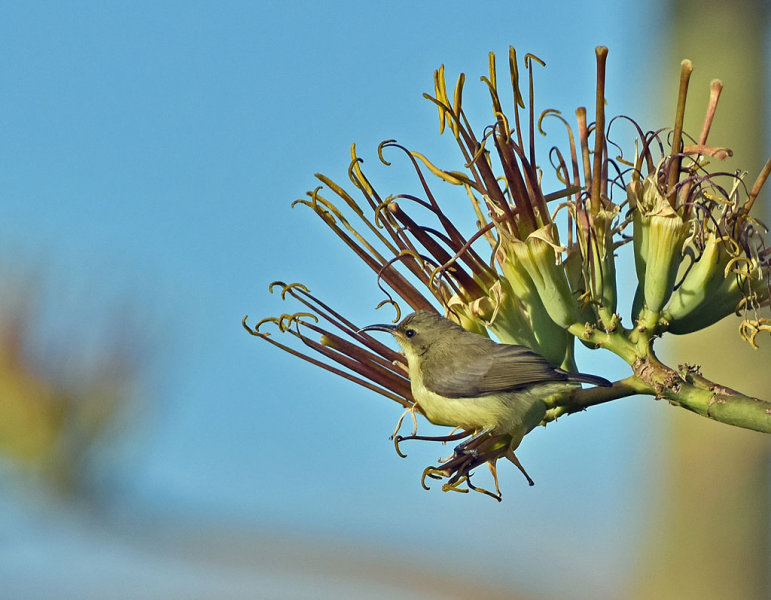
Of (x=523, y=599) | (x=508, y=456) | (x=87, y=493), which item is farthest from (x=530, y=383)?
(x=523, y=599)

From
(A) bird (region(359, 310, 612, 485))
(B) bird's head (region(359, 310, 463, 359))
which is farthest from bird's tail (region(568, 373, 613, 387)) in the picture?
(B) bird's head (region(359, 310, 463, 359))

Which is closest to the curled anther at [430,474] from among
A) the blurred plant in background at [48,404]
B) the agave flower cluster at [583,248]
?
the agave flower cluster at [583,248]

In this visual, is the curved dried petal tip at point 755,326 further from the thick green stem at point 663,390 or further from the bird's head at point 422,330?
the bird's head at point 422,330

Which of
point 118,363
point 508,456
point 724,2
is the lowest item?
point 508,456

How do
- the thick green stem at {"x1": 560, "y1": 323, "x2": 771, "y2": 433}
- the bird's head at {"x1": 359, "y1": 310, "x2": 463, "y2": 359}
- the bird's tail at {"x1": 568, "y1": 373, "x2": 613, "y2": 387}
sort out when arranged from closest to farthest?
the thick green stem at {"x1": 560, "y1": 323, "x2": 771, "y2": 433} < the bird's tail at {"x1": 568, "y1": 373, "x2": 613, "y2": 387} < the bird's head at {"x1": 359, "y1": 310, "x2": 463, "y2": 359}

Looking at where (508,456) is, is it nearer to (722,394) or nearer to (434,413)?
(434,413)

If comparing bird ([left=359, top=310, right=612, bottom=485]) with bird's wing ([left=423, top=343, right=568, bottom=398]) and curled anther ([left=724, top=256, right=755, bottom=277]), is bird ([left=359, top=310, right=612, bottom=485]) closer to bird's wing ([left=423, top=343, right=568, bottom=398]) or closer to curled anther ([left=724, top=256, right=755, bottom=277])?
bird's wing ([left=423, top=343, right=568, bottom=398])
